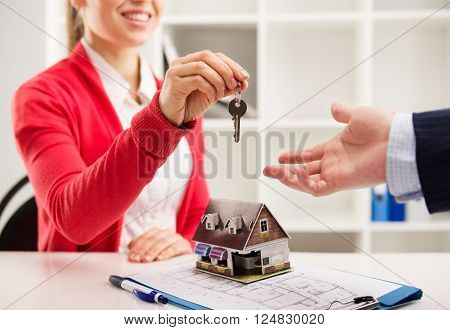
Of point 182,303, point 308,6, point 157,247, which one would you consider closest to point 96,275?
point 157,247

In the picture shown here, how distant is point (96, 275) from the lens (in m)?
0.88

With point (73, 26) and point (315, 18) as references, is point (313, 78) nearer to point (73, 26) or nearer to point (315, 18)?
point (315, 18)

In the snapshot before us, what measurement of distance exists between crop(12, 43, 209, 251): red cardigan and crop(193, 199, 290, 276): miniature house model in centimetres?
15

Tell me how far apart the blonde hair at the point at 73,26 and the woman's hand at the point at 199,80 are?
56cm

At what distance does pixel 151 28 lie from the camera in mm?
1190

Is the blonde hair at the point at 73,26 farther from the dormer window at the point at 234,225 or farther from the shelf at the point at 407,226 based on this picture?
the shelf at the point at 407,226

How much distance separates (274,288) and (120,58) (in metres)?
0.71

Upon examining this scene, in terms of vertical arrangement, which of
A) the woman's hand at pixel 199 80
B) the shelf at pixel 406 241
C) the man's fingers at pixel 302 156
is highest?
the woman's hand at pixel 199 80

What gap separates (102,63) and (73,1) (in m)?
0.15

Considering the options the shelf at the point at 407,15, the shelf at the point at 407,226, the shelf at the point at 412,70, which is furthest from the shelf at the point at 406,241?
the shelf at the point at 407,15

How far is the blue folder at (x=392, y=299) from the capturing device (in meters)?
0.68

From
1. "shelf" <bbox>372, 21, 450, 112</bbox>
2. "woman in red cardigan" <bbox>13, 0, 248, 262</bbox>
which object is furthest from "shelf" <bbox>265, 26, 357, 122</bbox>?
"woman in red cardigan" <bbox>13, 0, 248, 262</bbox>

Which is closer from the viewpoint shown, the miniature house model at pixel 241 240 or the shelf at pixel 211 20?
the miniature house model at pixel 241 240
